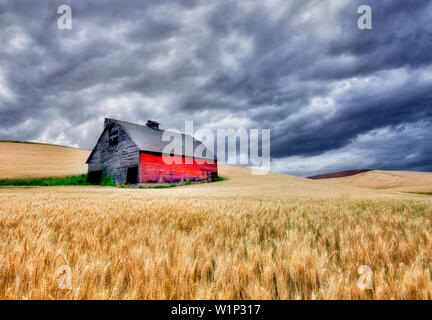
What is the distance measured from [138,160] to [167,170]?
4.09 meters

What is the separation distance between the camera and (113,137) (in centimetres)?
3066

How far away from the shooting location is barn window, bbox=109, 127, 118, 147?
30253 millimetres

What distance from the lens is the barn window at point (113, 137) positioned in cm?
3025

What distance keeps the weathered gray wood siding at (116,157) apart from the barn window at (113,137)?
22.4 inches

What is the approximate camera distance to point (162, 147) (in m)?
30.0

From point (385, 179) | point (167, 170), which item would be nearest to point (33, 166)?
point (167, 170)

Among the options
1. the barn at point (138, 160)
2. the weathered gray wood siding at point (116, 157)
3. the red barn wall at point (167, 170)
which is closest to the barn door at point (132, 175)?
the barn at point (138, 160)

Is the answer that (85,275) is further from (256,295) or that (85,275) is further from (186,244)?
(256,295)

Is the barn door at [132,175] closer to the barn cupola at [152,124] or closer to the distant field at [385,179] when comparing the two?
the barn cupola at [152,124]

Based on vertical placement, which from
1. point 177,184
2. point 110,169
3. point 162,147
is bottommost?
point 177,184

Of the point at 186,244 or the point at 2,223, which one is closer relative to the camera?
the point at 186,244

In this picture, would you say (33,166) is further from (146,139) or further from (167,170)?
(167,170)
